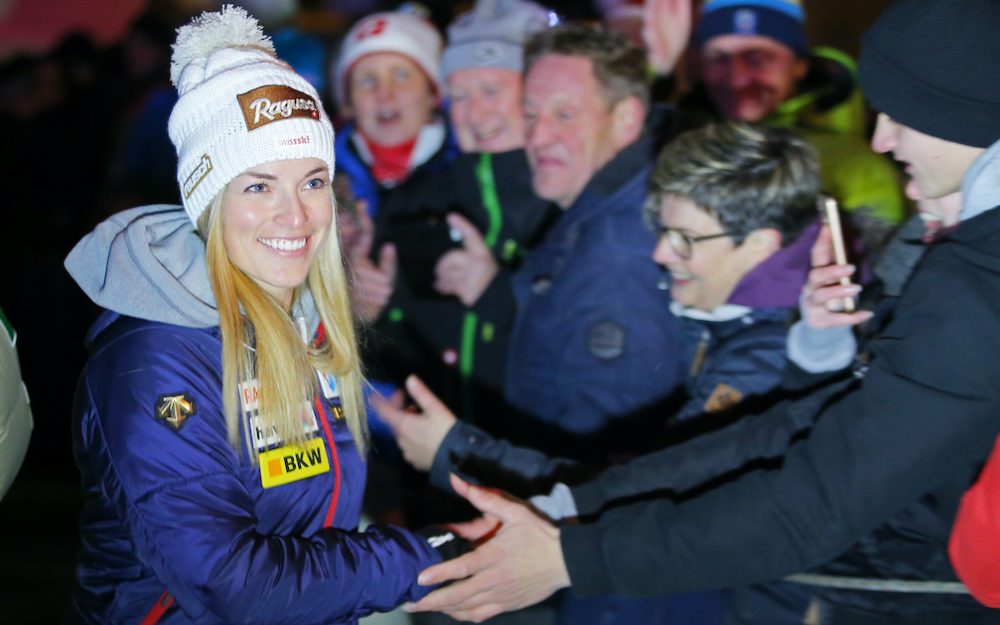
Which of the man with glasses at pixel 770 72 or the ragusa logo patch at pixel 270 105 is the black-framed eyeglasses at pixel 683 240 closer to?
the man with glasses at pixel 770 72

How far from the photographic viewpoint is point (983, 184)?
218 cm

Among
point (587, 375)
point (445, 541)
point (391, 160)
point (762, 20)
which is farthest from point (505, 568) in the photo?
point (762, 20)

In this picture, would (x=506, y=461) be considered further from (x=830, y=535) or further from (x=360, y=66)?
(x=360, y=66)

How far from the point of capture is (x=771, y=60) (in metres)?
4.41

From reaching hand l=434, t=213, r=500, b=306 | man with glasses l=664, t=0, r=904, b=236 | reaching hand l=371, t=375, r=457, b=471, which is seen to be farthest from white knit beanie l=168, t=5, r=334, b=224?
man with glasses l=664, t=0, r=904, b=236

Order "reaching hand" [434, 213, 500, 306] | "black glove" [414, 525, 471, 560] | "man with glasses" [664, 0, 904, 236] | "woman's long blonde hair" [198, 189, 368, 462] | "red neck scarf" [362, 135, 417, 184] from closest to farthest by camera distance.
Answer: "woman's long blonde hair" [198, 189, 368, 462] → "black glove" [414, 525, 471, 560] → "reaching hand" [434, 213, 500, 306] → "man with glasses" [664, 0, 904, 236] → "red neck scarf" [362, 135, 417, 184]

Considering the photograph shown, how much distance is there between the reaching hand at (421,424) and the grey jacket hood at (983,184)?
4.87 ft

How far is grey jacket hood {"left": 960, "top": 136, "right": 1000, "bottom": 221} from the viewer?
7.12 feet

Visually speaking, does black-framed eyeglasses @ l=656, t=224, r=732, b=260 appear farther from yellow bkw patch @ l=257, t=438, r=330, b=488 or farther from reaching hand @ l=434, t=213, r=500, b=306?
yellow bkw patch @ l=257, t=438, r=330, b=488

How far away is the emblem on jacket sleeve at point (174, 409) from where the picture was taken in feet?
7.07

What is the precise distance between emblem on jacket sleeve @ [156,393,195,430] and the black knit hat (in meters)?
1.53

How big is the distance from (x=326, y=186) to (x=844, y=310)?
1292 mm

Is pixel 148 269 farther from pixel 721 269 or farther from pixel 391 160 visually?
A: pixel 391 160

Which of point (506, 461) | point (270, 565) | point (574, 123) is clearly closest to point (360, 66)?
point (574, 123)
